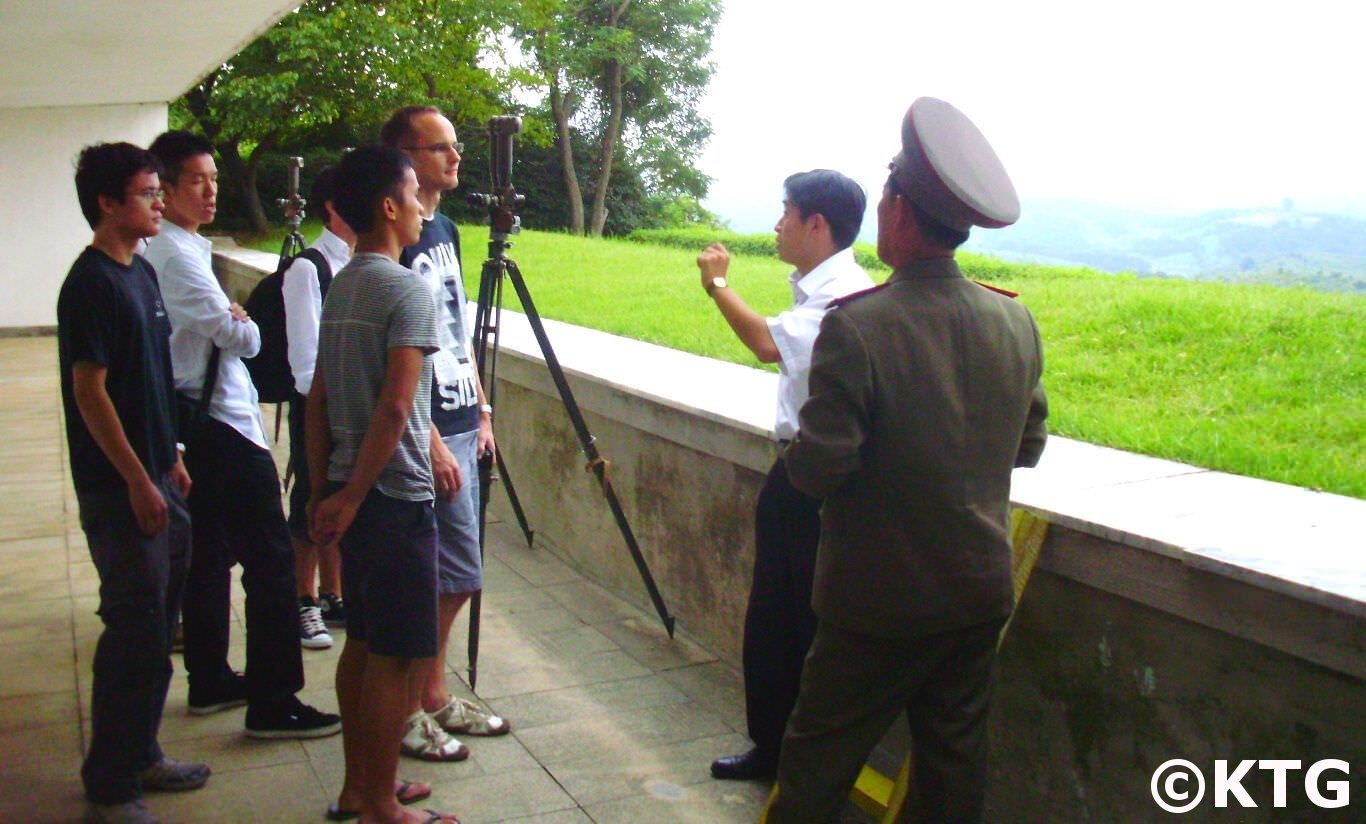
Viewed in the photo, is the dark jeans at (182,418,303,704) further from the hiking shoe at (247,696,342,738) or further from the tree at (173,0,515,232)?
the tree at (173,0,515,232)

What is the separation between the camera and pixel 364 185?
2770 mm

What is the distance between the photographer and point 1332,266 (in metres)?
6.28

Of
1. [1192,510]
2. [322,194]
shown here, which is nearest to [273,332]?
[322,194]

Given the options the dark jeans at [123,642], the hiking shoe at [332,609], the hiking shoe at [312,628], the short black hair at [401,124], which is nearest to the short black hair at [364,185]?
the short black hair at [401,124]

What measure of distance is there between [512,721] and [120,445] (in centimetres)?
146

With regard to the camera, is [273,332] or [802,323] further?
[273,332]

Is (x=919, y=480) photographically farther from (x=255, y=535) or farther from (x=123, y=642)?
(x=255, y=535)

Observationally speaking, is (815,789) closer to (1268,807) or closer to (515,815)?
(1268,807)

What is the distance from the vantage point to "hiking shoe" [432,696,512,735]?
3.64 m

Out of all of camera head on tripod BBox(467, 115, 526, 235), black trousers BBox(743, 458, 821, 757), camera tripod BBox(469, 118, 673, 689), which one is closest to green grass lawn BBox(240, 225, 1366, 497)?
black trousers BBox(743, 458, 821, 757)

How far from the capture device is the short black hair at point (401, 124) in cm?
344

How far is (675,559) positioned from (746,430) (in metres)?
0.83

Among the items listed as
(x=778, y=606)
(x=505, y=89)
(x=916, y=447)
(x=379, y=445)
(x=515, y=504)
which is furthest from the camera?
(x=505, y=89)

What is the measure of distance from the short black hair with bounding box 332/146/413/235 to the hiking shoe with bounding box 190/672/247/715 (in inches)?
67.2
